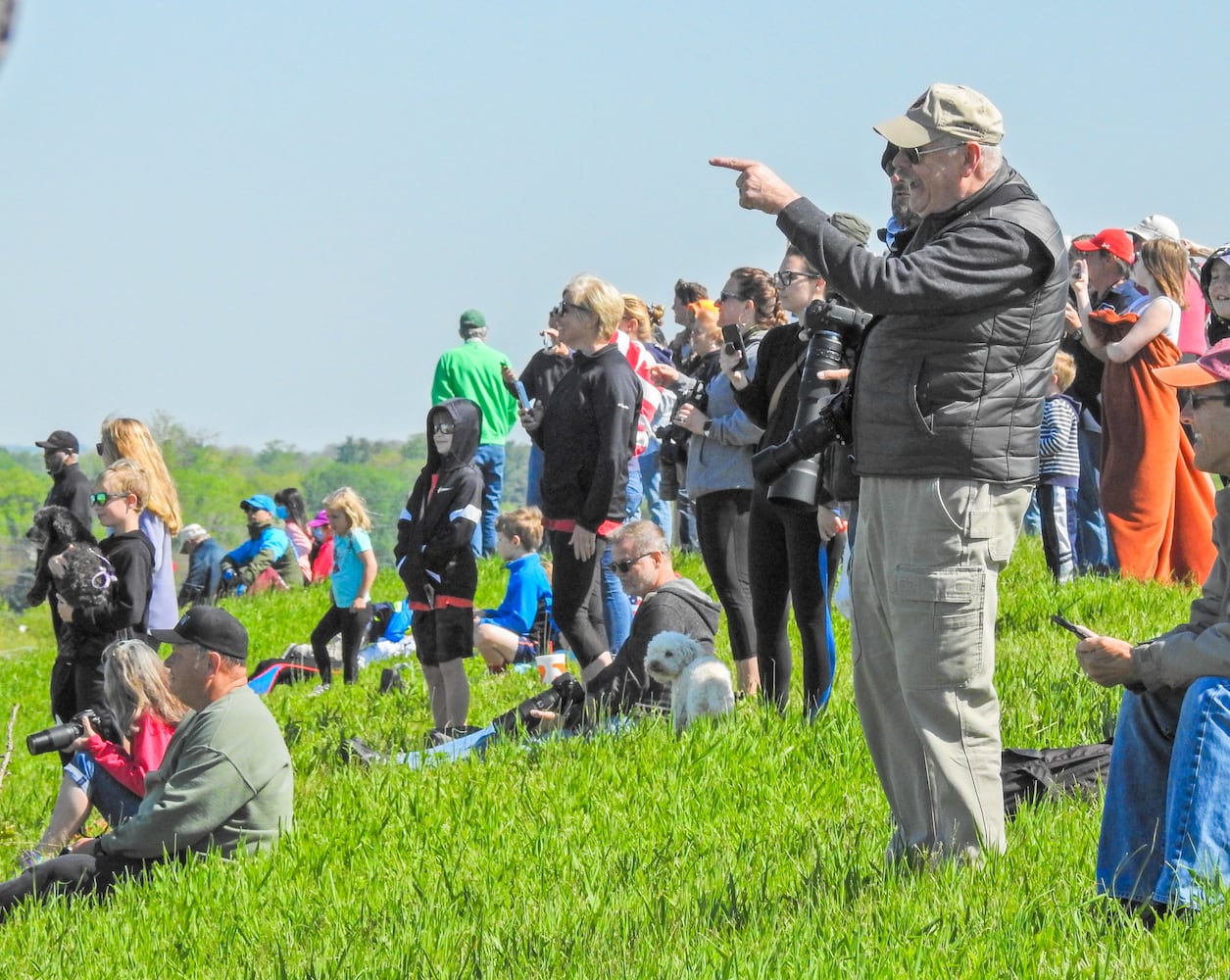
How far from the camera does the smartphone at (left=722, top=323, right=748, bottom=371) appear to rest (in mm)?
7141

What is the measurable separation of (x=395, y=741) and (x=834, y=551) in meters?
3.28

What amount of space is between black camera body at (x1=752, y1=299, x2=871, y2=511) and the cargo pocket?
55 centimetres

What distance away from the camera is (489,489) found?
14836mm

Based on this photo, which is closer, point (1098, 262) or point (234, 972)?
point (234, 972)

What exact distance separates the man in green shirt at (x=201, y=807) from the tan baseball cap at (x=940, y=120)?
3469mm

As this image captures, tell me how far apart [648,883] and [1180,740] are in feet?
5.86

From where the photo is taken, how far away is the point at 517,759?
717 cm

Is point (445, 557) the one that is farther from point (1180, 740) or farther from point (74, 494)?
point (1180, 740)

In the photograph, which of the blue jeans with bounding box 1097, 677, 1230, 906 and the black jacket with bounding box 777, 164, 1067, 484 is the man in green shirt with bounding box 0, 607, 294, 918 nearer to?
the black jacket with bounding box 777, 164, 1067, 484

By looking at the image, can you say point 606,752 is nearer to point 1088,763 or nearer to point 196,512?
point 1088,763

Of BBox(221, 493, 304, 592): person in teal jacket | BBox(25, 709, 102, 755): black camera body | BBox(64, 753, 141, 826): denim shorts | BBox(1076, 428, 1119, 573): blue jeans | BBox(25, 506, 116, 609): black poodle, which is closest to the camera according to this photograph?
BBox(25, 709, 102, 755): black camera body

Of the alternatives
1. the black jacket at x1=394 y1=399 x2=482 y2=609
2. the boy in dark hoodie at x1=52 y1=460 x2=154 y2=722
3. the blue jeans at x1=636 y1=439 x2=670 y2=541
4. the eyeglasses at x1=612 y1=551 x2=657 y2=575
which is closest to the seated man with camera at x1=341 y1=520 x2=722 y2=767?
the eyeglasses at x1=612 y1=551 x2=657 y2=575

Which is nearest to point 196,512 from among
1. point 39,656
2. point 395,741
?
point 39,656

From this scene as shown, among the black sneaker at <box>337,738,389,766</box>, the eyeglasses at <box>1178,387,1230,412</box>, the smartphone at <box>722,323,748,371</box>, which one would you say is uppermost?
the smartphone at <box>722,323,748,371</box>
